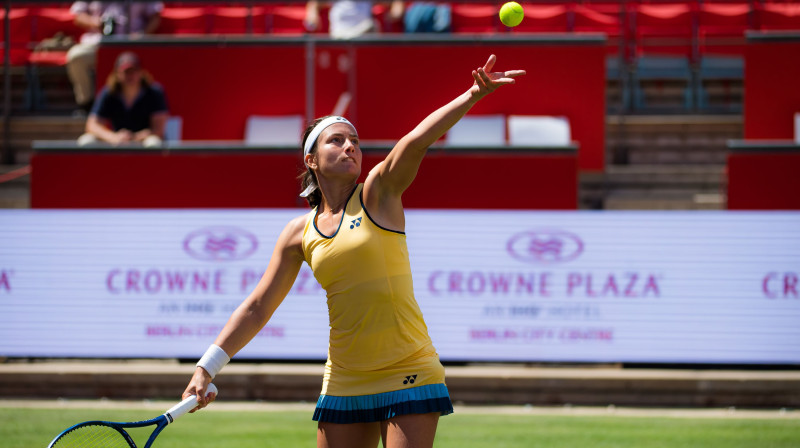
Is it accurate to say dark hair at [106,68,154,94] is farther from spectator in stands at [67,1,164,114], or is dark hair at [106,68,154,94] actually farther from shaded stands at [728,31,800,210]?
shaded stands at [728,31,800,210]

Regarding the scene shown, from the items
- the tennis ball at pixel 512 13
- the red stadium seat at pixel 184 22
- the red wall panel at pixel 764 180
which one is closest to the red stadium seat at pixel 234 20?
the red stadium seat at pixel 184 22

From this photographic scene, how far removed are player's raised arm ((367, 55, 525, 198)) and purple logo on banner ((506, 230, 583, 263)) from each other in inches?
213

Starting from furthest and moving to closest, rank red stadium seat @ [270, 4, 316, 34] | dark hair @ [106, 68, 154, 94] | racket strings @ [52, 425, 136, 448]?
red stadium seat @ [270, 4, 316, 34] → dark hair @ [106, 68, 154, 94] → racket strings @ [52, 425, 136, 448]

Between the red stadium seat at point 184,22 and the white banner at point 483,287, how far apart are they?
7.28 m

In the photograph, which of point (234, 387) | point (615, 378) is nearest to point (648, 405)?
point (615, 378)

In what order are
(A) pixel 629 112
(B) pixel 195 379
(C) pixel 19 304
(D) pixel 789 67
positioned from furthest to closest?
(A) pixel 629 112 < (D) pixel 789 67 < (C) pixel 19 304 < (B) pixel 195 379

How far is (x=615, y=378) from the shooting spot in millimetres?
9008

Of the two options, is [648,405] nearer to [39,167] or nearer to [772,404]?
[772,404]

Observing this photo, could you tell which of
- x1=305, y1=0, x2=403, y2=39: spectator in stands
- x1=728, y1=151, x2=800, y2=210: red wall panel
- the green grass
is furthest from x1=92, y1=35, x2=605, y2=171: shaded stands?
the green grass

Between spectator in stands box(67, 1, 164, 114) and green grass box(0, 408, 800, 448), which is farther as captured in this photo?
spectator in stands box(67, 1, 164, 114)

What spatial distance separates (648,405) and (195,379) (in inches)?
229

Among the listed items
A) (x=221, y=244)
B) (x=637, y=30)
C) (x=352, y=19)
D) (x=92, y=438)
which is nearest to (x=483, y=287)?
(x=221, y=244)

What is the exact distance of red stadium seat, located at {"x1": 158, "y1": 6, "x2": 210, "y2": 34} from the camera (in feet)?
53.8

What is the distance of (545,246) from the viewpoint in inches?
371
